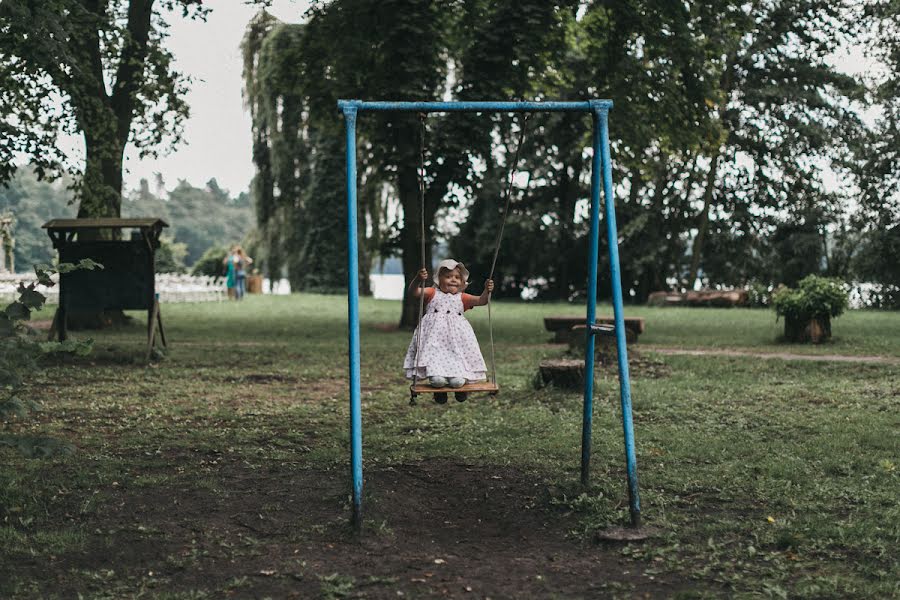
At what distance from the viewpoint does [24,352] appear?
5.00 m

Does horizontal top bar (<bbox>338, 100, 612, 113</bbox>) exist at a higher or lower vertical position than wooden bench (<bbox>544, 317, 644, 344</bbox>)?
higher

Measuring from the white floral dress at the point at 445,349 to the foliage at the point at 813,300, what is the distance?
10.5 meters

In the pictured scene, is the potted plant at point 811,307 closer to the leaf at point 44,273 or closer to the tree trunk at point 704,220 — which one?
the leaf at point 44,273

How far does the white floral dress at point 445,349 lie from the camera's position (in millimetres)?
6477

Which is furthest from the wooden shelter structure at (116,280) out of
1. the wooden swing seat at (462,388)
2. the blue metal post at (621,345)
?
the blue metal post at (621,345)

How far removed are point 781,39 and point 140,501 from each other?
29.2 metres

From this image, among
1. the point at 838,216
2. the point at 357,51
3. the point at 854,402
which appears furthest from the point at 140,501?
the point at 838,216

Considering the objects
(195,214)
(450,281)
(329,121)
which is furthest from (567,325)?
(195,214)

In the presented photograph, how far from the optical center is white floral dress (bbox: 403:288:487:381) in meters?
6.48

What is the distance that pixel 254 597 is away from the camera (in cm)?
441

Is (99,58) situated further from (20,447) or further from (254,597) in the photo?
Result: (254,597)

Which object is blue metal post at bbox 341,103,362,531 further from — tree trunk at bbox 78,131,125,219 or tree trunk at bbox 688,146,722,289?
tree trunk at bbox 688,146,722,289

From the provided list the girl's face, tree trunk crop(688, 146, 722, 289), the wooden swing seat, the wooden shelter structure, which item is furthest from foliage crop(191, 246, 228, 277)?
the wooden swing seat

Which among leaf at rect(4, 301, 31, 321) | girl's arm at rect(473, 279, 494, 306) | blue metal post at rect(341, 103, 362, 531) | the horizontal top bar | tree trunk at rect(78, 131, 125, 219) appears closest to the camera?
leaf at rect(4, 301, 31, 321)
